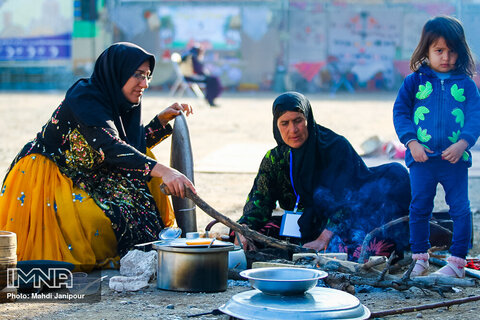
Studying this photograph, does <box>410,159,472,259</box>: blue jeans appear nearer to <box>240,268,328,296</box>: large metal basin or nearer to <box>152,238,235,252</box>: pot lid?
<box>152,238,235,252</box>: pot lid

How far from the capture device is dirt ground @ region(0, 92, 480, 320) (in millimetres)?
3486

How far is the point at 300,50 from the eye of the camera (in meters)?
28.0

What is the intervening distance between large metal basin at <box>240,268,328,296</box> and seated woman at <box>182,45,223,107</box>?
16.3 m

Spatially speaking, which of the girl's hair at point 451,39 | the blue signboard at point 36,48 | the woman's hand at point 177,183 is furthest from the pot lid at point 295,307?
the blue signboard at point 36,48

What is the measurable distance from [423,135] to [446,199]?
370 mm

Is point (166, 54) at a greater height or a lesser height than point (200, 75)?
greater

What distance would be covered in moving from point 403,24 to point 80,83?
81.8 feet

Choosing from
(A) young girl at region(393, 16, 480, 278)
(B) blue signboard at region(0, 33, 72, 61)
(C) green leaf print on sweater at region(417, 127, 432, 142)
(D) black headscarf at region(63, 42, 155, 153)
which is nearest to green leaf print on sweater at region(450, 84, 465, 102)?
(A) young girl at region(393, 16, 480, 278)

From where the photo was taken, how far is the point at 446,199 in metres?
4.19

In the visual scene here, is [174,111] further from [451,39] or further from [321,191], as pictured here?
[451,39]

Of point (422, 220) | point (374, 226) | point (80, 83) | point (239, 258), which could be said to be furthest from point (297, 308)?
point (80, 83)

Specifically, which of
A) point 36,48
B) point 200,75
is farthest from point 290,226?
point 36,48

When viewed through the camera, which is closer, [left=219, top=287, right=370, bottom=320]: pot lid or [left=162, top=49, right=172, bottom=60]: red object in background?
[left=219, top=287, right=370, bottom=320]: pot lid

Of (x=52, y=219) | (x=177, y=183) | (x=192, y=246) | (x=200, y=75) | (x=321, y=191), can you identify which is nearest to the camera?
(x=192, y=246)
